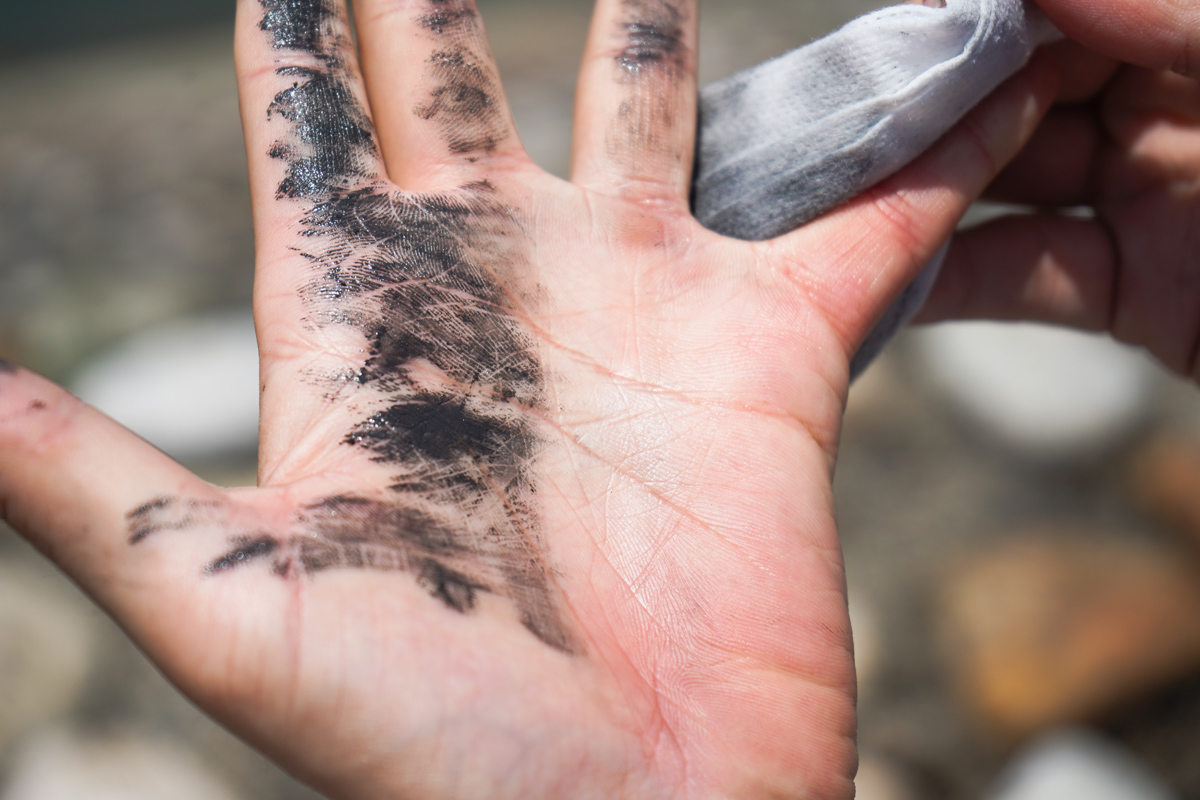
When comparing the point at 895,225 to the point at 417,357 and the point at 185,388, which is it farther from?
the point at 185,388

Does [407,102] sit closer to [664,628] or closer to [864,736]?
[664,628]

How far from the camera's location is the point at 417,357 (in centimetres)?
141

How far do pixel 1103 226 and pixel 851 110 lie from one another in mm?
1093

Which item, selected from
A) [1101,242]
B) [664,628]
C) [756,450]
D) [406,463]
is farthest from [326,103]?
[1101,242]

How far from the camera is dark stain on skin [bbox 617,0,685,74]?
189cm

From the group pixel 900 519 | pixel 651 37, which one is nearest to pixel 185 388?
pixel 651 37

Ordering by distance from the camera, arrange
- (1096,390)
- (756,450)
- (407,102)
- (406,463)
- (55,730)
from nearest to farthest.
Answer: (406,463) < (756,450) < (407,102) < (55,730) < (1096,390)

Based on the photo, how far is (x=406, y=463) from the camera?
1288 millimetres

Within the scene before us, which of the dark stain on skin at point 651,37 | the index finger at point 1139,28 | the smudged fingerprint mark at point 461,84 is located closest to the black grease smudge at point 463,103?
the smudged fingerprint mark at point 461,84

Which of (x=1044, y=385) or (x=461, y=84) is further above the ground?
(x=461, y=84)

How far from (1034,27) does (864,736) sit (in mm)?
2290

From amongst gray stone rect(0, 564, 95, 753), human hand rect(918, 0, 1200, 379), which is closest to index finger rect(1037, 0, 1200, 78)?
human hand rect(918, 0, 1200, 379)

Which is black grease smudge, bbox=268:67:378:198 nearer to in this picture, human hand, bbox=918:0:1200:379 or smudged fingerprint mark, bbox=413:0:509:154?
smudged fingerprint mark, bbox=413:0:509:154

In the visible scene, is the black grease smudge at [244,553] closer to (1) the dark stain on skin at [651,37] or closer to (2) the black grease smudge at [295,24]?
(2) the black grease smudge at [295,24]
